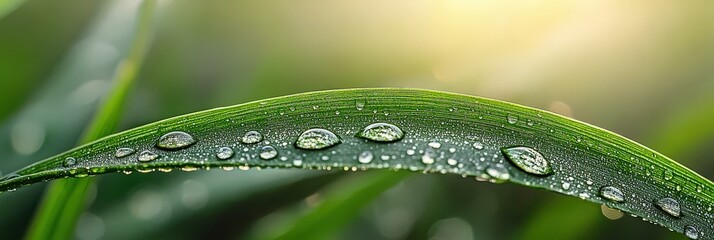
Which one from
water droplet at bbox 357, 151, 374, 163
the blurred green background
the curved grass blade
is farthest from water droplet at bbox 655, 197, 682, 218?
the blurred green background

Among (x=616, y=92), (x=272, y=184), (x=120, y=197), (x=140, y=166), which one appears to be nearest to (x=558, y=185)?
(x=140, y=166)

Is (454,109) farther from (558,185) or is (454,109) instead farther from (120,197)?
(120,197)

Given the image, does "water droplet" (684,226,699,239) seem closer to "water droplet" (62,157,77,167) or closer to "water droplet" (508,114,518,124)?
"water droplet" (508,114,518,124)

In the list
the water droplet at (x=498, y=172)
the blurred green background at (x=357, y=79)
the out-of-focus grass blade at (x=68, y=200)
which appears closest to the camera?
the water droplet at (x=498, y=172)

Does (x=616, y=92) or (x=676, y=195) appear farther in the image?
(x=616, y=92)

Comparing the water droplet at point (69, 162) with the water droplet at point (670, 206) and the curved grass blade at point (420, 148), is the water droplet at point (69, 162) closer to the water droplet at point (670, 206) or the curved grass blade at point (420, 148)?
the curved grass blade at point (420, 148)

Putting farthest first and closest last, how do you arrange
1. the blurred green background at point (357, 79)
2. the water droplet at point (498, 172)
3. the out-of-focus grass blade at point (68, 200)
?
A: the blurred green background at point (357, 79) < the out-of-focus grass blade at point (68, 200) < the water droplet at point (498, 172)

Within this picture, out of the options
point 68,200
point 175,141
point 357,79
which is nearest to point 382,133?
point 175,141

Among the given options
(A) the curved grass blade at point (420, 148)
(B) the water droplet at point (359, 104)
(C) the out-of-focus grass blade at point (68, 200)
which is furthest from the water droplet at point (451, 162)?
(C) the out-of-focus grass blade at point (68, 200)
